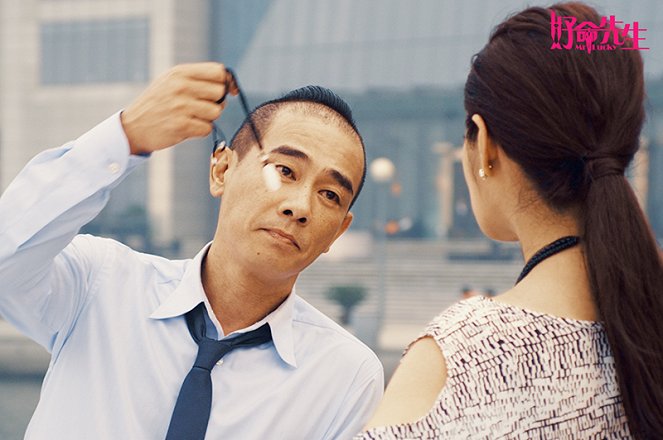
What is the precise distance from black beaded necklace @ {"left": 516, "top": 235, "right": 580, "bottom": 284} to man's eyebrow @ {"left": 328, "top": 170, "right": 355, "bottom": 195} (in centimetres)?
63

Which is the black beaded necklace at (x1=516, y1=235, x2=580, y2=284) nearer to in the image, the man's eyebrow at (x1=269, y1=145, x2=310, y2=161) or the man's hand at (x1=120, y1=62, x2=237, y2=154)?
the man's hand at (x1=120, y1=62, x2=237, y2=154)

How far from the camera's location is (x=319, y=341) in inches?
71.3

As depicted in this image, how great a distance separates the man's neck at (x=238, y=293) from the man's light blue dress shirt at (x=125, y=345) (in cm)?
3

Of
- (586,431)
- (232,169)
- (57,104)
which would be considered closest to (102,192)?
(232,169)

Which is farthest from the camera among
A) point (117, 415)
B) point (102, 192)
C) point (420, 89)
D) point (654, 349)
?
point (420, 89)

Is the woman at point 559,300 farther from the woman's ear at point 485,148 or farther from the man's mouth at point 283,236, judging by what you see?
the man's mouth at point 283,236

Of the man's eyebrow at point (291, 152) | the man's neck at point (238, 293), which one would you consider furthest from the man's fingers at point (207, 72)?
the man's neck at point (238, 293)

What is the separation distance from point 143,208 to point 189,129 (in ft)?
101

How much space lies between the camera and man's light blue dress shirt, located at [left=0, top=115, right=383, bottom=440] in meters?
1.51

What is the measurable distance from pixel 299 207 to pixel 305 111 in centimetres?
24

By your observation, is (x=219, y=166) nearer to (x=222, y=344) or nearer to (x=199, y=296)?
(x=199, y=296)

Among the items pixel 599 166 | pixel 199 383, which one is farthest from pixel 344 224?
pixel 599 166

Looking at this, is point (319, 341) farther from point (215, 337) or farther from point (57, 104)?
point (57, 104)

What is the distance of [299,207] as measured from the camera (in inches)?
66.6
